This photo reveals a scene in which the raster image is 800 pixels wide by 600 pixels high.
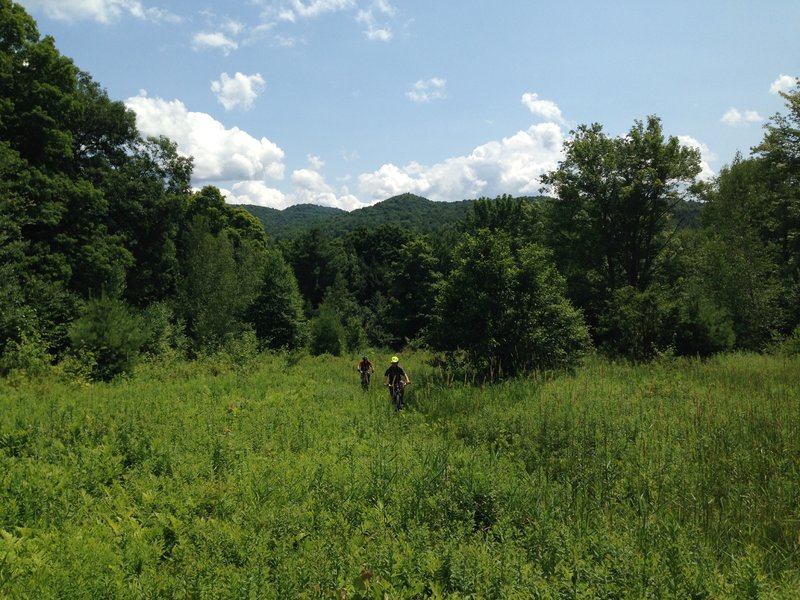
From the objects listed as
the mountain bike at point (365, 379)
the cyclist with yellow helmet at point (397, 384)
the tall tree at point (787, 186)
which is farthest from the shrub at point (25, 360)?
the tall tree at point (787, 186)

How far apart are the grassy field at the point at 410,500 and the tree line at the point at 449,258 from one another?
5390 mm

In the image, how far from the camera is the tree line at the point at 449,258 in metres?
14.4

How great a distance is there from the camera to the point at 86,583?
3443 millimetres

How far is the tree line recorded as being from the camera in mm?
14414

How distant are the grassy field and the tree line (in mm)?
5390

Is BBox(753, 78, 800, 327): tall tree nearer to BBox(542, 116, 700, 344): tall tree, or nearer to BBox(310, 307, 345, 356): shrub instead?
BBox(542, 116, 700, 344): tall tree

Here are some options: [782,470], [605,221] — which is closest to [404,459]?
[782,470]

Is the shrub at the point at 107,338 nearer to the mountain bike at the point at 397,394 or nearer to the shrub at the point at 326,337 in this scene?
the mountain bike at the point at 397,394

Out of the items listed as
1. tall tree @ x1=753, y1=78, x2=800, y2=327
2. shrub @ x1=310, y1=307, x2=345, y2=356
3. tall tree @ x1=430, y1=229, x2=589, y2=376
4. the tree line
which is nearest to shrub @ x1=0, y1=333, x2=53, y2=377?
the tree line

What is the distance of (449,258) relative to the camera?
1052 inches

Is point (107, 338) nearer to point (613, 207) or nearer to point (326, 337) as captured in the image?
point (326, 337)

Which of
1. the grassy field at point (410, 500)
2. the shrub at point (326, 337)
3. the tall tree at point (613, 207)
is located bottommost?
the shrub at point (326, 337)

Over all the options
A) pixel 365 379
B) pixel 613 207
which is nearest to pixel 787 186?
pixel 613 207

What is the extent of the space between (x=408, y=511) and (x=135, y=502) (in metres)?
3.22
